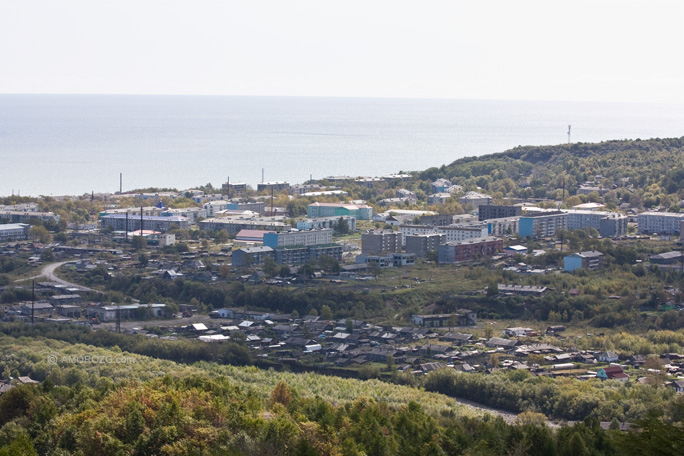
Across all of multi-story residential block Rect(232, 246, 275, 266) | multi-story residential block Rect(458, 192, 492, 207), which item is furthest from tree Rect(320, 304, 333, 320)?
multi-story residential block Rect(458, 192, 492, 207)

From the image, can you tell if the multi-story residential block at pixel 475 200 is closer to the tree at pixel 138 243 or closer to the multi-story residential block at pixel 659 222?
the multi-story residential block at pixel 659 222

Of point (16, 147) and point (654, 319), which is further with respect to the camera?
point (16, 147)

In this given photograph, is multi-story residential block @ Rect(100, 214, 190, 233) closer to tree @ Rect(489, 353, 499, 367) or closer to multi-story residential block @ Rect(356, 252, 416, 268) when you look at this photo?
multi-story residential block @ Rect(356, 252, 416, 268)

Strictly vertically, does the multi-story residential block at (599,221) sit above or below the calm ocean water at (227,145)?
below

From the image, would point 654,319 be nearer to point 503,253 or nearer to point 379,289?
point 379,289

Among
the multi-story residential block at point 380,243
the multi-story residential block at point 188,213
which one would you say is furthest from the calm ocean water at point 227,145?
the multi-story residential block at point 380,243

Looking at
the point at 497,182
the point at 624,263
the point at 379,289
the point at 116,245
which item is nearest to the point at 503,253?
the point at 624,263

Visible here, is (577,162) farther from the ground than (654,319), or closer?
farther from the ground
